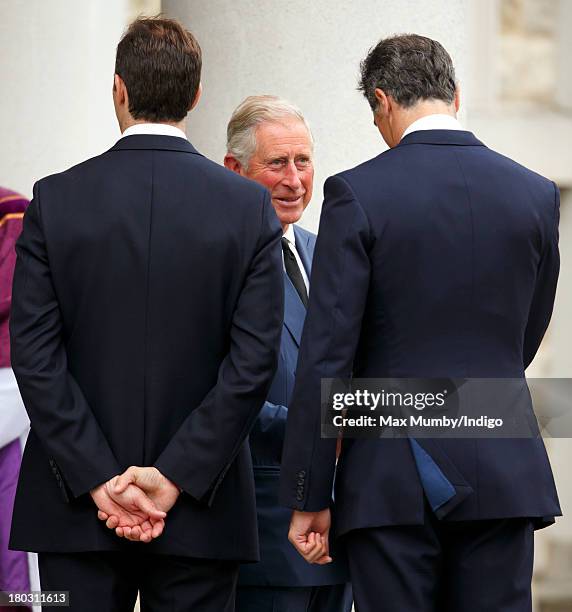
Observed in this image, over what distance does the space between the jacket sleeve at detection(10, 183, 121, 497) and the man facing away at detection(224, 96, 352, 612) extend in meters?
0.51

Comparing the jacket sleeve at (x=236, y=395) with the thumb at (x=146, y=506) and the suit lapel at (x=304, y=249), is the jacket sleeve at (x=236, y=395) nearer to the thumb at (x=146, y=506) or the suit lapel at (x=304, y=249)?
the thumb at (x=146, y=506)

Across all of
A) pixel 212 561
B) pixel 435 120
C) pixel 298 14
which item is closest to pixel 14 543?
pixel 212 561

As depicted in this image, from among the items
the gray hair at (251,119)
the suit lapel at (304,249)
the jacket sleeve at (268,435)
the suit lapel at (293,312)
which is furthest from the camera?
the gray hair at (251,119)

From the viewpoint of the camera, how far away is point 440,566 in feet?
10.5

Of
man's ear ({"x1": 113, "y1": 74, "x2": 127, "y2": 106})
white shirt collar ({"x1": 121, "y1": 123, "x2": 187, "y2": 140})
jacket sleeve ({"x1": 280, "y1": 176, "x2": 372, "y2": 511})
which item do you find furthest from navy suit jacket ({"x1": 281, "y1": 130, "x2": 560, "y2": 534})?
man's ear ({"x1": 113, "y1": 74, "x2": 127, "y2": 106})

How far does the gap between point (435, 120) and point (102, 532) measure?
113 centimetres

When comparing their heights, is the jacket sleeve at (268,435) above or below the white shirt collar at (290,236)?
below

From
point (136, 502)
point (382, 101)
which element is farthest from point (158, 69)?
point (136, 502)

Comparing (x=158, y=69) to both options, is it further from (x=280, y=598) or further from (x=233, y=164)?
(x=280, y=598)

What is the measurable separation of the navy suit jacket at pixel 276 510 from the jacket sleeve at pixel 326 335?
32cm

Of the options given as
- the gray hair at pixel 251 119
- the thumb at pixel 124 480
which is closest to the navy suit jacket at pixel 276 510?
the thumb at pixel 124 480

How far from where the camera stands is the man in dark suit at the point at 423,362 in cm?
317

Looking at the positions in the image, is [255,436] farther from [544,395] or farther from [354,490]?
[544,395]

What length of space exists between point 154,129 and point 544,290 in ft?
3.06
